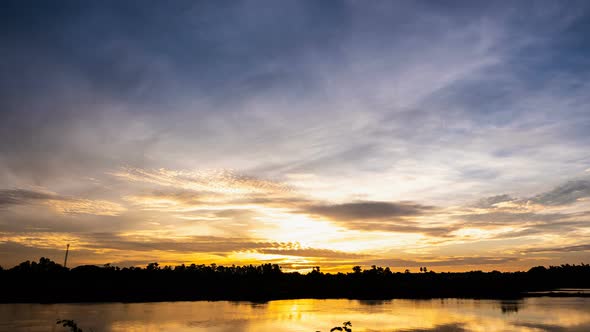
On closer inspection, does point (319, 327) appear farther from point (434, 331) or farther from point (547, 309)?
point (547, 309)

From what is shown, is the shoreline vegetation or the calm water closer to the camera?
the calm water

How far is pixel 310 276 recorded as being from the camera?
19188 centimetres

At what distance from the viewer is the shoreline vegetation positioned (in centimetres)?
10294

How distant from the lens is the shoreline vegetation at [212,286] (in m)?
103

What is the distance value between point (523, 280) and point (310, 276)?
93.8 meters

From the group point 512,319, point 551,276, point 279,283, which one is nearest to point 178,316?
point 512,319

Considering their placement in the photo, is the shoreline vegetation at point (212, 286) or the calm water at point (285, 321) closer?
the calm water at point (285, 321)

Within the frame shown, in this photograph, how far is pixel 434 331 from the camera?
168 feet

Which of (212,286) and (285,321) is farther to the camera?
(212,286)

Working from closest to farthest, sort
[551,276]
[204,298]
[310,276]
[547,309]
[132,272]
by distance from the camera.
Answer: [547,309] → [204,298] → [132,272] → [551,276] → [310,276]

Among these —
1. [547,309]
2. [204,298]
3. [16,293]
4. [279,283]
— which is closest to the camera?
[547,309]

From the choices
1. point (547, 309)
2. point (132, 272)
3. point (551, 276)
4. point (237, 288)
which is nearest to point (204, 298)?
point (237, 288)

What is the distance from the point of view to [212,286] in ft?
451

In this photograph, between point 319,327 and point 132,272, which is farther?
point 132,272
